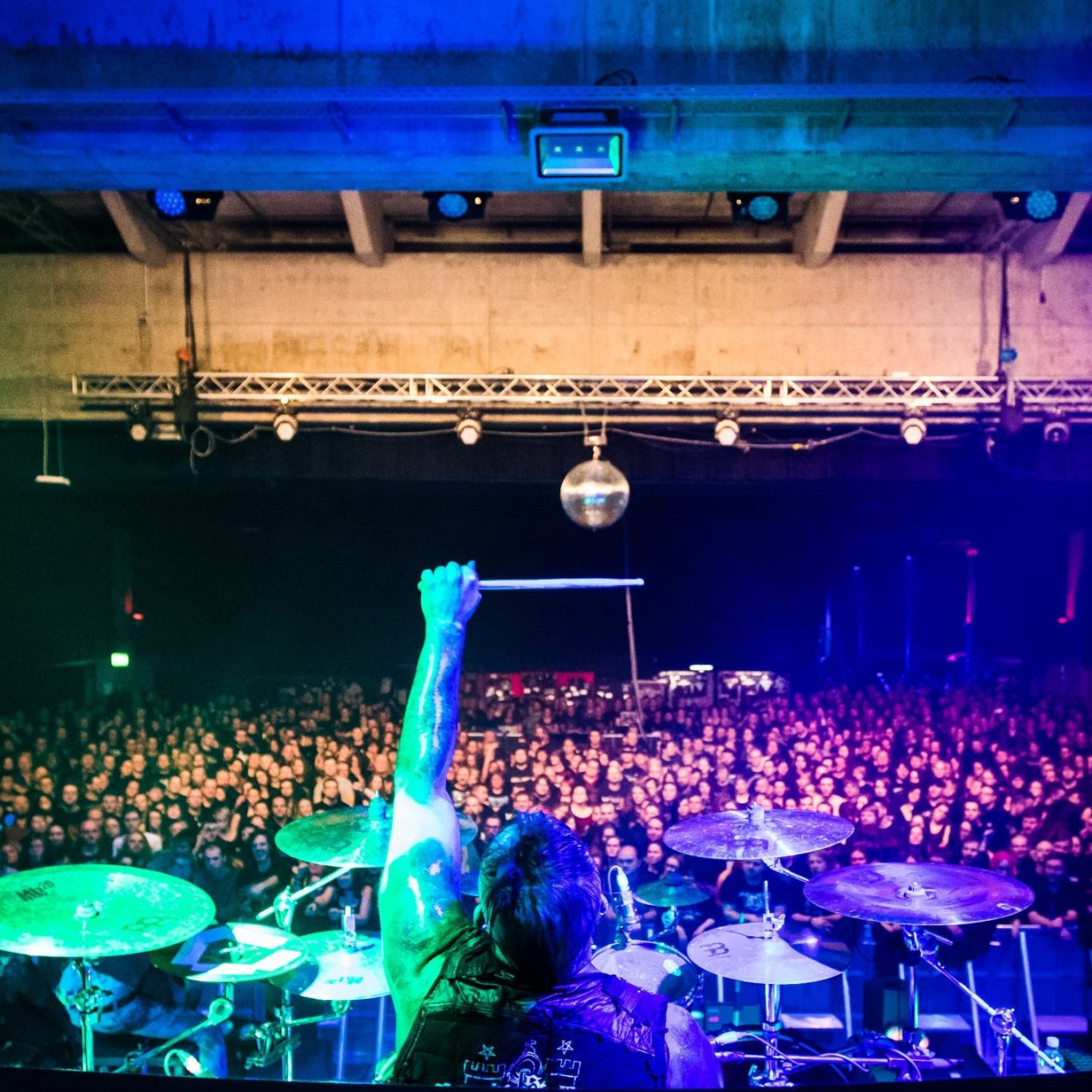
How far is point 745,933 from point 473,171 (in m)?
2.97

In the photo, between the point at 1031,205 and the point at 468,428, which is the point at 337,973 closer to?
the point at 1031,205

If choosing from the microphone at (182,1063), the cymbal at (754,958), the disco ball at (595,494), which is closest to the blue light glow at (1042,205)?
the disco ball at (595,494)

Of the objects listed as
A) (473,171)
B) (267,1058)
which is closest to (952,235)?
(473,171)

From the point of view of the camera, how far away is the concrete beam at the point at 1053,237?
24.6 feet

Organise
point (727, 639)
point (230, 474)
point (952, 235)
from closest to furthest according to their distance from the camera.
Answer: point (952, 235), point (230, 474), point (727, 639)

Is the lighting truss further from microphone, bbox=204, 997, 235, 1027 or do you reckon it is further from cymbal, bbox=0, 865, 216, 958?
cymbal, bbox=0, 865, 216, 958

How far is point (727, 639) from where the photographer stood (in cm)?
1098

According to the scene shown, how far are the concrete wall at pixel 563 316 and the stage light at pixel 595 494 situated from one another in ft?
7.89

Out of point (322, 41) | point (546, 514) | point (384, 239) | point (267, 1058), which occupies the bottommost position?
point (267, 1058)

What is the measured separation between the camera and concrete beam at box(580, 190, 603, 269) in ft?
24.3

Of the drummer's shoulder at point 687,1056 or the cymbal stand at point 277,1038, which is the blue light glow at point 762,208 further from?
the drummer's shoulder at point 687,1056

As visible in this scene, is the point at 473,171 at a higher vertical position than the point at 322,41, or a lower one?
lower

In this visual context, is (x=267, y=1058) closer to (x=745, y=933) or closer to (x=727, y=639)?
(x=745, y=933)

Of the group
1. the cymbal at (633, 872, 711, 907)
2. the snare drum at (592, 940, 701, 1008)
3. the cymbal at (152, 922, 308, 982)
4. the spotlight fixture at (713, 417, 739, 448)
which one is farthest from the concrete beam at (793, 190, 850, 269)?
the cymbal at (152, 922, 308, 982)
